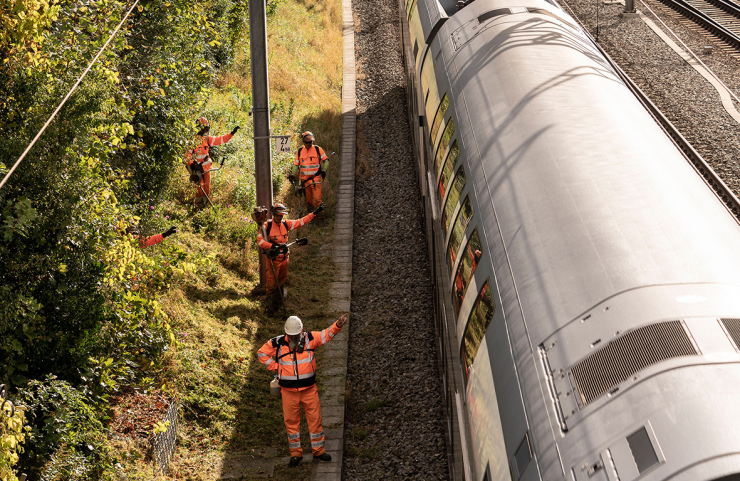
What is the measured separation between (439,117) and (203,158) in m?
5.22

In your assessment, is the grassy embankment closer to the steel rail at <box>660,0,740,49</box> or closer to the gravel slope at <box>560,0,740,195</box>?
the gravel slope at <box>560,0,740,195</box>

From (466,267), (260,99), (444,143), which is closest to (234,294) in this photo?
Answer: (260,99)

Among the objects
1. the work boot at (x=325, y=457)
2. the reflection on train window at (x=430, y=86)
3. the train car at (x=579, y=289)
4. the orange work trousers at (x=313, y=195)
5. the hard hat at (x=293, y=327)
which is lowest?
the work boot at (x=325, y=457)

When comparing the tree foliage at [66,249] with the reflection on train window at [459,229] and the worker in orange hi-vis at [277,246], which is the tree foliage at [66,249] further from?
the reflection on train window at [459,229]

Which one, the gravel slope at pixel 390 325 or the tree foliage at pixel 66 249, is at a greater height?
the tree foliage at pixel 66 249

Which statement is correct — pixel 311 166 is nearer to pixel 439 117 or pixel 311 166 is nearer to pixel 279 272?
pixel 279 272

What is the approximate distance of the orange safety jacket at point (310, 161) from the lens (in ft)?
42.8

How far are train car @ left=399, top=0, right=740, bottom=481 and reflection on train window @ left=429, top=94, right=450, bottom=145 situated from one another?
2.54 ft

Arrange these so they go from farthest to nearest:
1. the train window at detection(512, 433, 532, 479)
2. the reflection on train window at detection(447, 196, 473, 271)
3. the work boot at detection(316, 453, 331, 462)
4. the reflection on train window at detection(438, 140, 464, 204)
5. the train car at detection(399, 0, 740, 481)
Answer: the work boot at detection(316, 453, 331, 462), the reflection on train window at detection(438, 140, 464, 204), the reflection on train window at detection(447, 196, 473, 271), the train window at detection(512, 433, 532, 479), the train car at detection(399, 0, 740, 481)

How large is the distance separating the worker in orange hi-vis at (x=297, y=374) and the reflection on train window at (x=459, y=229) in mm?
1469

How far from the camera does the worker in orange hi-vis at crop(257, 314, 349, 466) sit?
7.37 m

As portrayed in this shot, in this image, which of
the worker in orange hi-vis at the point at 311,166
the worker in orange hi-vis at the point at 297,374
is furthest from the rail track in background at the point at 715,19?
the worker in orange hi-vis at the point at 297,374

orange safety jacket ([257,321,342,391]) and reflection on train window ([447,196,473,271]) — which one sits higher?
reflection on train window ([447,196,473,271])

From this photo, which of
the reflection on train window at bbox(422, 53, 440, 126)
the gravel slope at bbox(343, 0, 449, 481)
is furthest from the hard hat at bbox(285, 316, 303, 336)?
the reflection on train window at bbox(422, 53, 440, 126)
